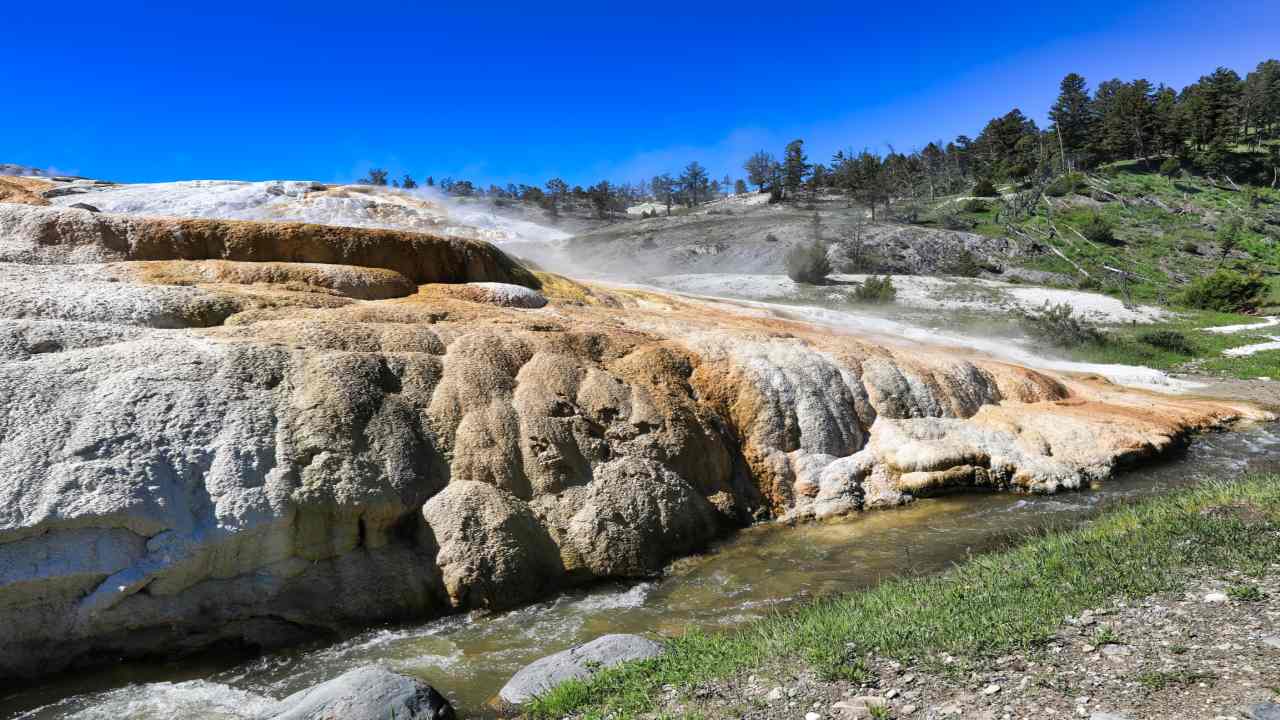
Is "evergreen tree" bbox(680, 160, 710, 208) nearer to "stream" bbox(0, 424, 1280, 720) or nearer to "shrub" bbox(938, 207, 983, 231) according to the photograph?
"shrub" bbox(938, 207, 983, 231)

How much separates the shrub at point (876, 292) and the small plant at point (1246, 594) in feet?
97.9

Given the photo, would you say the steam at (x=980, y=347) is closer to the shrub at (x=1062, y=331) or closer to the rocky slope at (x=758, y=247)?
the shrub at (x=1062, y=331)

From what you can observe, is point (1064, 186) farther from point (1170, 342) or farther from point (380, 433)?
point (380, 433)

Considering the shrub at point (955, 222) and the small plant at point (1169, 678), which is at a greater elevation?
the shrub at point (955, 222)

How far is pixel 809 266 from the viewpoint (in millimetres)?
38344

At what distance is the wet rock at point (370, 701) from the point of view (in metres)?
5.28

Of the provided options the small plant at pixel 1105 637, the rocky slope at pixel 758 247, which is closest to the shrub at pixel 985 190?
the rocky slope at pixel 758 247

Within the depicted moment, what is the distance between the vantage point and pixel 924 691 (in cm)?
462

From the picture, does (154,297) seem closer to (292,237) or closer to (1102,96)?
(292,237)

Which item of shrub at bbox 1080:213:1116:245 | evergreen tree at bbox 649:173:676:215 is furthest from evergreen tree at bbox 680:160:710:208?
shrub at bbox 1080:213:1116:245

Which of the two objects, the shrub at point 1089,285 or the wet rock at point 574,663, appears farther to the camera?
the shrub at point 1089,285

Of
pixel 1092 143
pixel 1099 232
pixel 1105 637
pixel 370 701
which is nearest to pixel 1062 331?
pixel 1105 637

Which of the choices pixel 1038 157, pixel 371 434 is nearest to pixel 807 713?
pixel 371 434

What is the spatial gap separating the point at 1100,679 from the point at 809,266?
115ft
